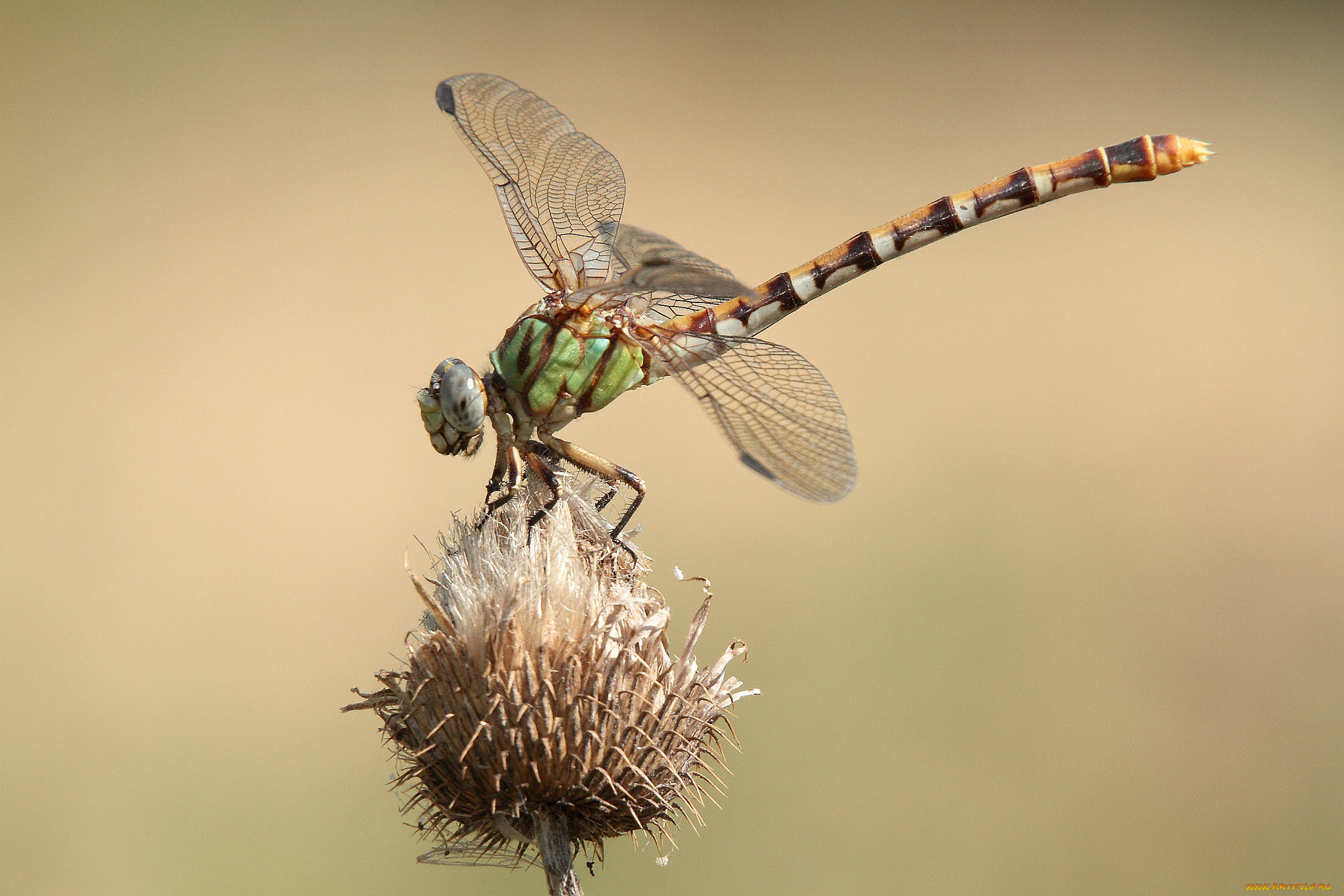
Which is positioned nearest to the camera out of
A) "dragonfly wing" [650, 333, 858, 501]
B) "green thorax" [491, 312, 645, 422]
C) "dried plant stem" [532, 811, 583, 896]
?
"dried plant stem" [532, 811, 583, 896]

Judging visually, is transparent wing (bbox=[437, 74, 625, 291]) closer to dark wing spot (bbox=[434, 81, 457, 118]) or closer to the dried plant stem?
dark wing spot (bbox=[434, 81, 457, 118])

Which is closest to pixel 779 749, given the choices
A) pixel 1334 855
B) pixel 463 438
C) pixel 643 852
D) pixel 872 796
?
pixel 872 796

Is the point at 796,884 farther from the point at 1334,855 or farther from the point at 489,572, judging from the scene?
the point at 489,572

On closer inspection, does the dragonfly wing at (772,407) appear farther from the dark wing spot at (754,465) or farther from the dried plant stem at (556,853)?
the dried plant stem at (556,853)

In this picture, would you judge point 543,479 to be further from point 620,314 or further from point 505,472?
point 620,314

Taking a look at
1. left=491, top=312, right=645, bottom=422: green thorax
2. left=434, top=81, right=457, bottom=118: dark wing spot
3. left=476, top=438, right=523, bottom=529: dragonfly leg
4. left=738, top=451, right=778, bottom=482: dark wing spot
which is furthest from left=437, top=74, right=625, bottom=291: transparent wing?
left=738, top=451, right=778, bottom=482: dark wing spot
